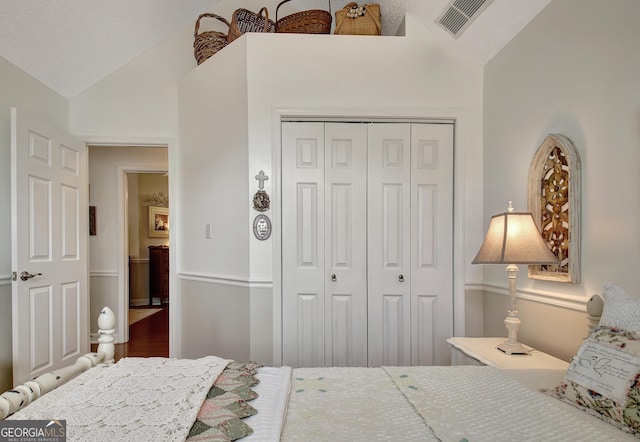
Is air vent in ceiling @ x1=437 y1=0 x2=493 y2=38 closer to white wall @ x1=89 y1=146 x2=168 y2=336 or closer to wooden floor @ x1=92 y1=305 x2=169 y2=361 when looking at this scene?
white wall @ x1=89 y1=146 x2=168 y2=336

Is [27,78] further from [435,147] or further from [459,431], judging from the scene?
[459,431]

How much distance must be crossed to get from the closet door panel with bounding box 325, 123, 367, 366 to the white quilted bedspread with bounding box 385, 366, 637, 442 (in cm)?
129

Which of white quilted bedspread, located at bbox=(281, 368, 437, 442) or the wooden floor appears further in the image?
the wooden floor

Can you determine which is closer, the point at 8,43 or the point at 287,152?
the point at 8,43

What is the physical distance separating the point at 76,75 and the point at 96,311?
A: 258 centimetres

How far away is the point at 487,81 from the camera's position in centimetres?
272

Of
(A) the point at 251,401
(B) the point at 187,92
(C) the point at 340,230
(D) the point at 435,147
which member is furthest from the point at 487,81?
(A) the point at 251,401

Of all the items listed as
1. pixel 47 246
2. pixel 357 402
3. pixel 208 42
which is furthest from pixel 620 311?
pixel 47 246

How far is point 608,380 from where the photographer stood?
1123 mm

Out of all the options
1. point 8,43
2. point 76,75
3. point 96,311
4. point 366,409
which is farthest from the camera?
point 96,311

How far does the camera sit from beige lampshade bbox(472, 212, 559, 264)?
70.5 inches

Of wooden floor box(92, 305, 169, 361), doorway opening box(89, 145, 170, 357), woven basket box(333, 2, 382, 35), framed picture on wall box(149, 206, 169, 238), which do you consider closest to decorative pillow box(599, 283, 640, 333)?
woven basket box(333, 2, 382, 35)

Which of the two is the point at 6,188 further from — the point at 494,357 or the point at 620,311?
the point at 620,311

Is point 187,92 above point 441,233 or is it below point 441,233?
above
